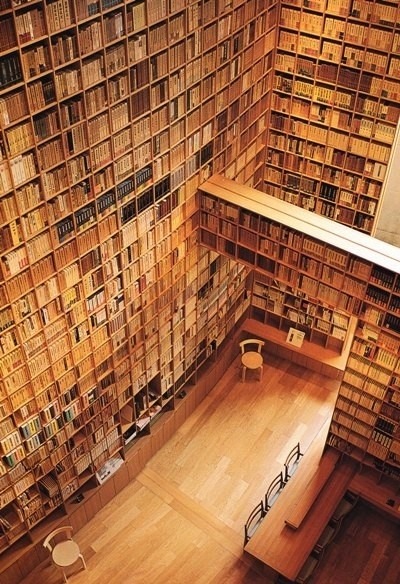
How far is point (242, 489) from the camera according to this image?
27.3 ft

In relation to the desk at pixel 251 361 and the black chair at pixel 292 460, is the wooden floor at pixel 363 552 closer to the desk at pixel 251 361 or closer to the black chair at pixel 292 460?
the black chair at pixel 292 460

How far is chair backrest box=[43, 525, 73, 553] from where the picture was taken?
7.27m

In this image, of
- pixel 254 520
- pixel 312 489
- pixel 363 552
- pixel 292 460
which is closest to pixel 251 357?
pixel 292 460

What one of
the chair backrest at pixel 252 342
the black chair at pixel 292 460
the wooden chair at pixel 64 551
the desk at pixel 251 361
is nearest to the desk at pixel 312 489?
the black chair at pixel 292 460

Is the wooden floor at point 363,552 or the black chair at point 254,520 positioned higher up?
the black chair at point 254,520

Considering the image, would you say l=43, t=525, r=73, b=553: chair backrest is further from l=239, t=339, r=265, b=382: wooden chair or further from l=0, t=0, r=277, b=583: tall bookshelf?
l=239, t=339, r=265, b=382: wooden chair

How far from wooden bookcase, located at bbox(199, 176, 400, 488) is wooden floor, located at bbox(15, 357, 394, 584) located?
1.04 meters

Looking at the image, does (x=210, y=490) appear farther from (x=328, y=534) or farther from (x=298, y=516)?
(x=328, y=534)

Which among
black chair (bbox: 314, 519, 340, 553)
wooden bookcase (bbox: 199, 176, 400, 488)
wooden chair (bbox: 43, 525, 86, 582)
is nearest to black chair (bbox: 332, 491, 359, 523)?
black chair (bbox: 314, 519, 340, 553)

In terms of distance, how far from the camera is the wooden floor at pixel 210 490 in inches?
298

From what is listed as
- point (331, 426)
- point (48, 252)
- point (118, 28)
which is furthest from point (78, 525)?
point (118, 28)

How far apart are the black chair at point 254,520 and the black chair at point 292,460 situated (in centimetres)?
51

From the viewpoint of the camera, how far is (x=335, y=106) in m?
7.98

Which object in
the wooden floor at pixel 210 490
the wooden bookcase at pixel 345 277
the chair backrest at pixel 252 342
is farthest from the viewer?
the chair backrest at pixel 252 342
